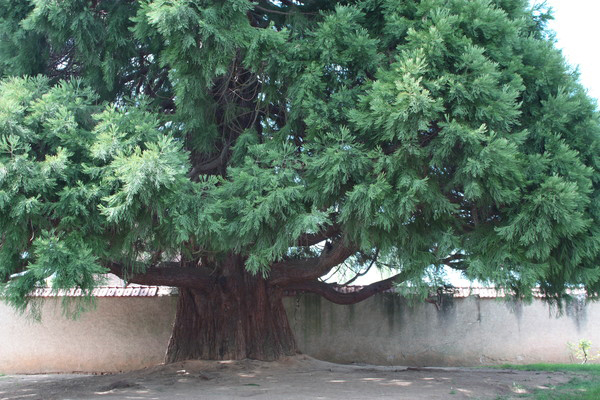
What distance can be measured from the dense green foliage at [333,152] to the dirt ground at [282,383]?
191 cm

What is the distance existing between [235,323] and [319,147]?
4.54m

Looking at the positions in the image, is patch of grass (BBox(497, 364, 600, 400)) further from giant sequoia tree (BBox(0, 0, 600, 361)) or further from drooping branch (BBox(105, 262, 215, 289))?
drooping branch (BBox(105, 262, 215, 289))

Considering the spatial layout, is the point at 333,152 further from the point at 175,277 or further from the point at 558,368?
the point at 558,368

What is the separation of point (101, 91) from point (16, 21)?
130 cm

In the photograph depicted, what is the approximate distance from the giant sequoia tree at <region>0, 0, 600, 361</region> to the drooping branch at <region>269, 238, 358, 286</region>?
98 centimetres

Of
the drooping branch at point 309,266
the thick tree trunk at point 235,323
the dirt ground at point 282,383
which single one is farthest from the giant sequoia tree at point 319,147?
the thick tree trunk at point 235,323

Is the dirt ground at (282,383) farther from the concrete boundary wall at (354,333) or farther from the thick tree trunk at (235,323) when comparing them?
the concrete boundary wall at (354,333)

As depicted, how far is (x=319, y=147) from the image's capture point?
621 centimetres

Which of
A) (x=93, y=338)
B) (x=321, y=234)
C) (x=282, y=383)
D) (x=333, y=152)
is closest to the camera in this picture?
(x=333, y=152)

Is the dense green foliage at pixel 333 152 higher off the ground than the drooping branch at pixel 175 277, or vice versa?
the dense green foliage at pixel 333 152

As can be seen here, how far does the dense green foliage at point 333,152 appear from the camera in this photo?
5.67m

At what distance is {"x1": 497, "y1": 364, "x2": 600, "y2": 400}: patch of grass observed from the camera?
7.73 m

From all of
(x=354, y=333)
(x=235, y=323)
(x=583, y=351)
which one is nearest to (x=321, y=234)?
(x=235, y=323)

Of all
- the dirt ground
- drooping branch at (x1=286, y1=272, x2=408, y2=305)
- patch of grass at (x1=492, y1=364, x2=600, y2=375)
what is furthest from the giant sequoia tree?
patch of grass at (x1=492, y1=364, x2=600, y2=375)
